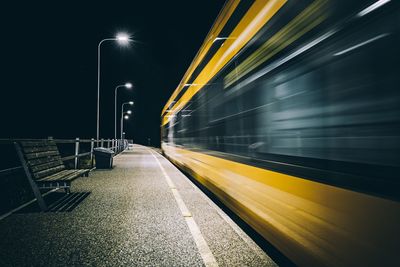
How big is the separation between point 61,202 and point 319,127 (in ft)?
18.9

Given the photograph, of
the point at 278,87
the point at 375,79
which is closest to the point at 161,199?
the point at 278,87

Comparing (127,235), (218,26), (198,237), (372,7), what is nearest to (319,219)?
(372,7)

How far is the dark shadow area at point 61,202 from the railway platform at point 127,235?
2cm

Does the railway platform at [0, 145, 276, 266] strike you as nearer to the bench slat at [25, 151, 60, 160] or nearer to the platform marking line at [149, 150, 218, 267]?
the platform marking line at [149, 150, 218, 267]

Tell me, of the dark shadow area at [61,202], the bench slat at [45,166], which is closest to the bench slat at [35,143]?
the bench slat at [45,166]

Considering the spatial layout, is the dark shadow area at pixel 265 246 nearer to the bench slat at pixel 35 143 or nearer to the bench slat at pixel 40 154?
the bench slat at pixel 40 154

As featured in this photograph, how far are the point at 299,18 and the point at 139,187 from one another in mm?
6693

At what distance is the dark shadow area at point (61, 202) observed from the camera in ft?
20.3

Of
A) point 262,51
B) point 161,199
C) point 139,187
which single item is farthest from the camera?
point 139,187

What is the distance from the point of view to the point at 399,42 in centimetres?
202

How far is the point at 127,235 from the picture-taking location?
15.1ft

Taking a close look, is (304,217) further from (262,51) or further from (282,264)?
(262,51)

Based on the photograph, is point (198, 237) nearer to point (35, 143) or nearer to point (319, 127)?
point (319, 127)

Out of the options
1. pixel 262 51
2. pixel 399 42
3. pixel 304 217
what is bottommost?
pixel 304 217
